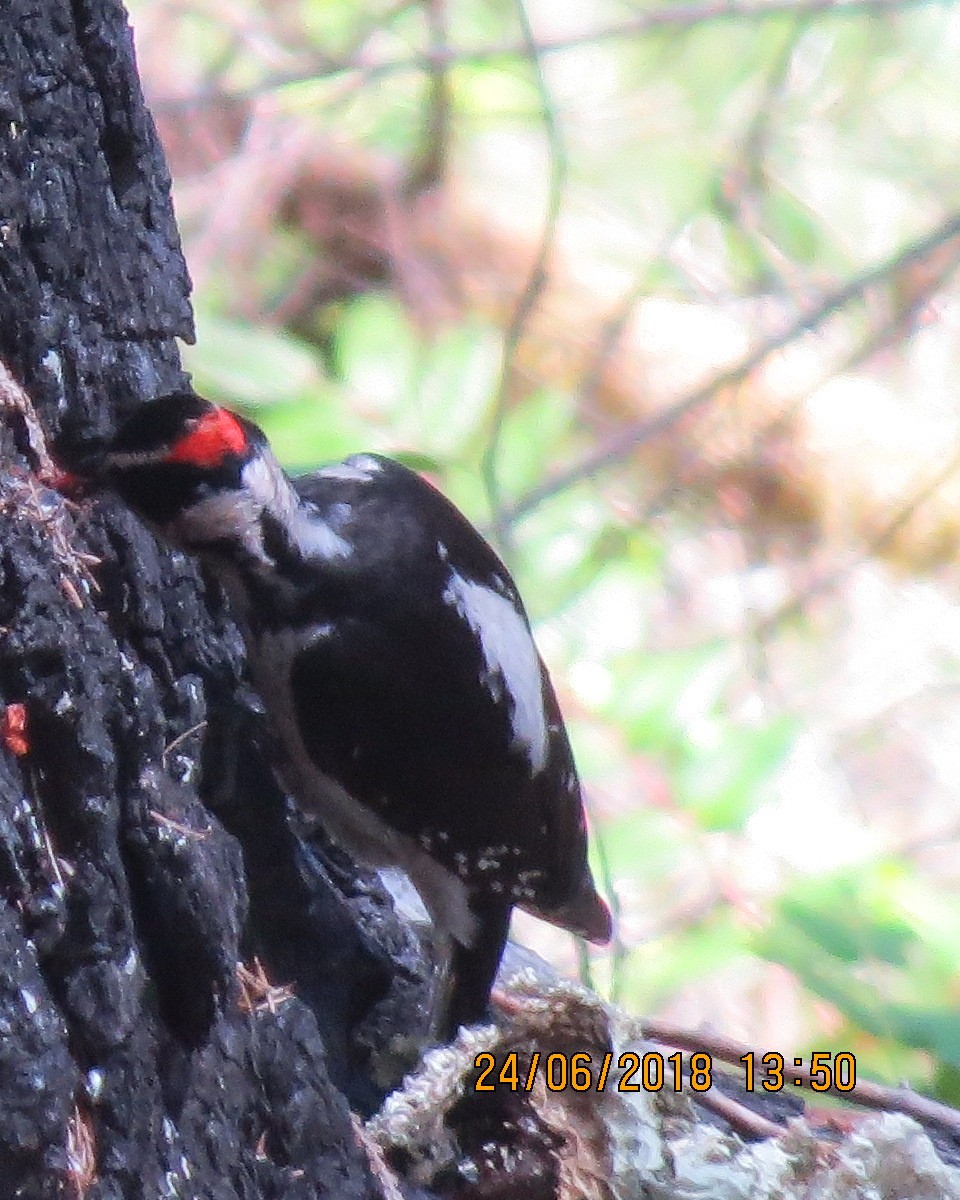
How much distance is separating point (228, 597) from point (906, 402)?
350 cm

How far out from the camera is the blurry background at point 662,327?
3.30 m

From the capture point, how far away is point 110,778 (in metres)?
1.07

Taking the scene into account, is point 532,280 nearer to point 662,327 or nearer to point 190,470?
point 190,470

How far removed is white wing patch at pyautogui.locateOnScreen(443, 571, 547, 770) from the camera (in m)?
1.56

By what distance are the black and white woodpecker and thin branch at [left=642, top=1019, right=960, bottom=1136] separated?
0.22 meters

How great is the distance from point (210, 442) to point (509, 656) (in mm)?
441

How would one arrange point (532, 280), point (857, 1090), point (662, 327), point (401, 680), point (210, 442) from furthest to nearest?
1. point (662, 327)
2. point (532, 280)
3. point (857, 1090)
4. point (401, 680)
5. point (210, 442)

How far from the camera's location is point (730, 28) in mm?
4020

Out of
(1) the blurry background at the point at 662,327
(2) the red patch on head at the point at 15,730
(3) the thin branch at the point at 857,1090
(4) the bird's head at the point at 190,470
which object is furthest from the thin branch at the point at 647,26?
(2) the red patch on head at the point at 15,730

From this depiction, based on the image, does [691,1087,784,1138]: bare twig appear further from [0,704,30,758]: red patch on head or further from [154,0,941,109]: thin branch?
[154,0,941,109]: thin branch

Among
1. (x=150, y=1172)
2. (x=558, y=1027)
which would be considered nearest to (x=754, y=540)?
(x=558, y=1027)
